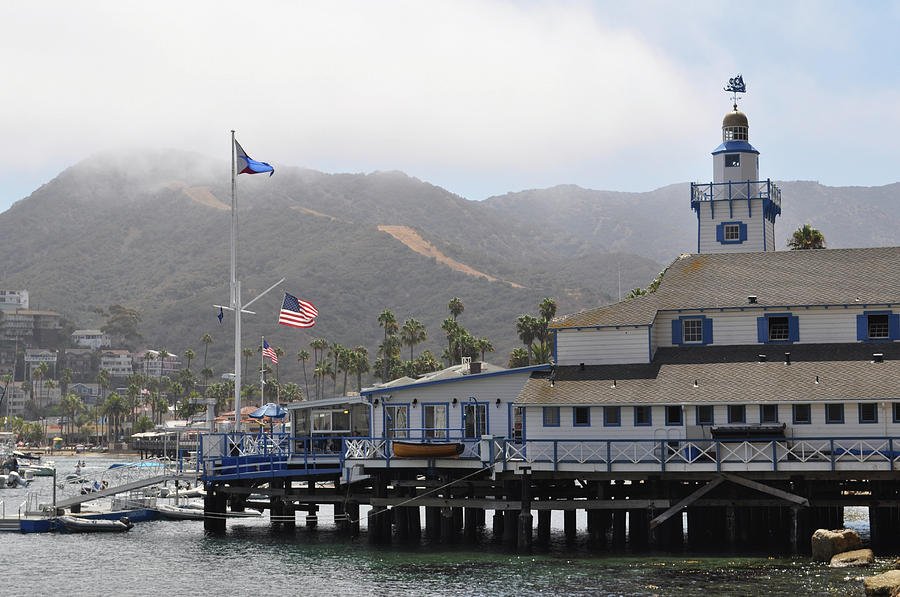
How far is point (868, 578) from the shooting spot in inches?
1444

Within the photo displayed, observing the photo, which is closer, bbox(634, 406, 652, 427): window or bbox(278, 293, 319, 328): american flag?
bbox(634, 406, 652, 427): window

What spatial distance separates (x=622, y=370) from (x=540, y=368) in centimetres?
347

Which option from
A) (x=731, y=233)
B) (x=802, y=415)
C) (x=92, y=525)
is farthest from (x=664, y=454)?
(x=92, y=525)

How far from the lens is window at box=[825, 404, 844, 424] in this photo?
154ft

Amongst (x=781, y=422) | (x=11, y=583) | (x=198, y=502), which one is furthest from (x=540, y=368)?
(x=198, y=502)

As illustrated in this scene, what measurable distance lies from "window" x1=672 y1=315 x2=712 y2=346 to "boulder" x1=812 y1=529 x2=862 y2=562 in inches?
491

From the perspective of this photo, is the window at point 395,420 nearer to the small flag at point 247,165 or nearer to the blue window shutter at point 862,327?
the small flag at point 247,165

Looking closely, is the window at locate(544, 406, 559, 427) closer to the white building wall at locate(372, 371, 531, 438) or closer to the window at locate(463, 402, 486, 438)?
the white building wall at locate(372, 371, 531, 438)

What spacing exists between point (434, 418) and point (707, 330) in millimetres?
12664

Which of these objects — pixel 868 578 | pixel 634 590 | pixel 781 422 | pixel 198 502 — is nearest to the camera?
pixel 868 578

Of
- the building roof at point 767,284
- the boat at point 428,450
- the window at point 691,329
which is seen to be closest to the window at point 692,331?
the window at point 691,329

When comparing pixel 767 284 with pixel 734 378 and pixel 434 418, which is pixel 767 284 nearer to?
pixel 734 378

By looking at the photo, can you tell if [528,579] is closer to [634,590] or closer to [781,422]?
[634,590]

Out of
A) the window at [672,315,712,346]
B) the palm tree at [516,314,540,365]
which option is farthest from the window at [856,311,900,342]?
the palm tree at [516,314,540,365]
